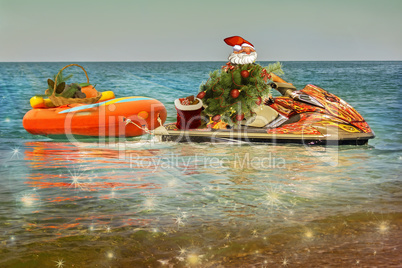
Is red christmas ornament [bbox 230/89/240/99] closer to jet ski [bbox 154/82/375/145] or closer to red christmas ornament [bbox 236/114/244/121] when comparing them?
red christmas ornament [bbox 236/114/244/121]

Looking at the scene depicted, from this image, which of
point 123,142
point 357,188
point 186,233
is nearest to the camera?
point 186,233

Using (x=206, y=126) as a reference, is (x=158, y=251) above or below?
below

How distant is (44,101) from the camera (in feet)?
→ 35.5

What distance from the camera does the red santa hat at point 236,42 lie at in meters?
9.26

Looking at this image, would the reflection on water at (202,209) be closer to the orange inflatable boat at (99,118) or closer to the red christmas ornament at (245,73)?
the red christmas ornament at (245,73)

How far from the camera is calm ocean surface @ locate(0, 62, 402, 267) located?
169 inches

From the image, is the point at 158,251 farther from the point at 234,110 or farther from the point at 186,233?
the point at 234,110

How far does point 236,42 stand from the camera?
30.4 feet

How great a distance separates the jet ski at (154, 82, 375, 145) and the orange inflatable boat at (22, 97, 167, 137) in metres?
0.89

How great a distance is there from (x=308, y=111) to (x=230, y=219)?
15.6ft

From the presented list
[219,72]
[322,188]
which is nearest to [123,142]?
[219,72]

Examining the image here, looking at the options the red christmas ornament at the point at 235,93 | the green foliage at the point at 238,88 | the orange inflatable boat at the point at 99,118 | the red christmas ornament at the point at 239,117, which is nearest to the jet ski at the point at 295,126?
the red christmas ornament at the point at 239,117

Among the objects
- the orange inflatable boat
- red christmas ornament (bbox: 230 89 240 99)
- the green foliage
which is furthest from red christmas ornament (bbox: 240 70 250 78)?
the orange inflatable boat

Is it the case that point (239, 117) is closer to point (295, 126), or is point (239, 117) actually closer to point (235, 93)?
point (235, 93)
